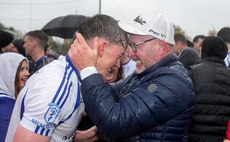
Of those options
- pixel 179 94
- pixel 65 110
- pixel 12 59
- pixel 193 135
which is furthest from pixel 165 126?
pixel 12 59

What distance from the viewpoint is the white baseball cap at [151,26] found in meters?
2.30

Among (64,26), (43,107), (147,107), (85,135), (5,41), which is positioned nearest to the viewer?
A: (43,107)

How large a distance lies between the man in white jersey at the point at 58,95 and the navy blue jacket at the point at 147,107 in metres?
0.15

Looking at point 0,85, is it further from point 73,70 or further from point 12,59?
point 73,70

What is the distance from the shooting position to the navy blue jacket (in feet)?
6.26

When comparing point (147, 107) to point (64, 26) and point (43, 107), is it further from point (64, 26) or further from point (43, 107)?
point (64, 26)

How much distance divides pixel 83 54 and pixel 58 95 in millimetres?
382

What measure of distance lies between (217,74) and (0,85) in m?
2.65

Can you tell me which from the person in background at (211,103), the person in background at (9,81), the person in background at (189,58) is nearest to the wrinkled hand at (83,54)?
the person in background at (9,81)

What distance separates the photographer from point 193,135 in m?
3.35

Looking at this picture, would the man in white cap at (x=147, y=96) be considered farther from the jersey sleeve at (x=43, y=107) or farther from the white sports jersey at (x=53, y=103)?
the jersey sleeve at (x=43, y=107)

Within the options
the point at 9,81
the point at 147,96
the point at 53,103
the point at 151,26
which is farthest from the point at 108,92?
the point at 9,81

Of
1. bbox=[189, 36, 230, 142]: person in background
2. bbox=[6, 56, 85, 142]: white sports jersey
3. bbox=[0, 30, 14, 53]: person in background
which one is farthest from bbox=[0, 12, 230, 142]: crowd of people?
bbox=[0, 30, 14, 53]: person in background

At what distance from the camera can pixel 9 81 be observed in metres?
3.30
